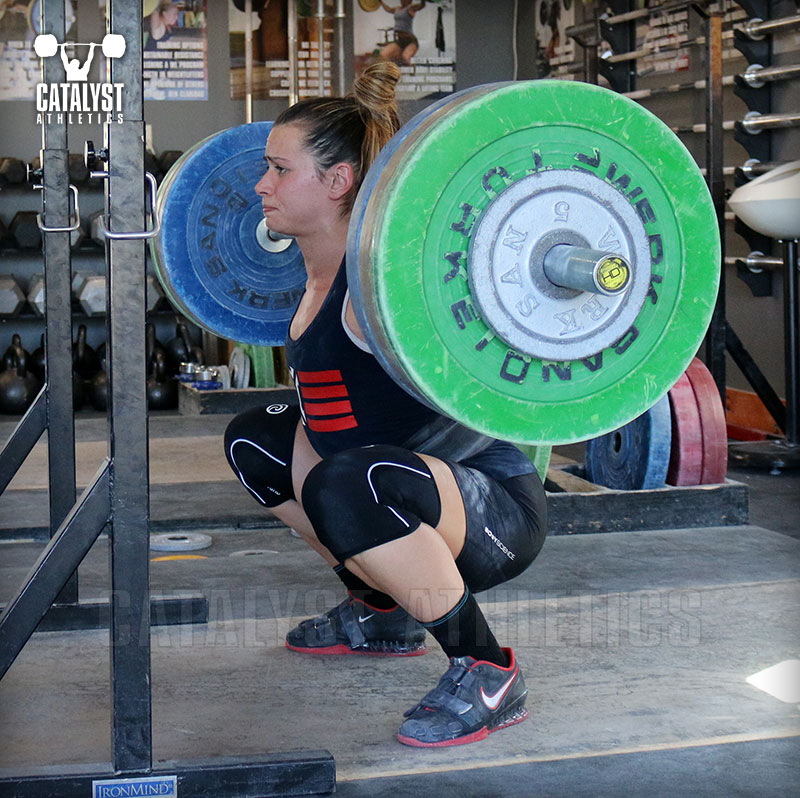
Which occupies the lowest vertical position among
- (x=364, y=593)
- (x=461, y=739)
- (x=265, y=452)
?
(x=461, y=739)

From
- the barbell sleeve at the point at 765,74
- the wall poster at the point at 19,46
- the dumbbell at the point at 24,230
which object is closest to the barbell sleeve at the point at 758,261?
the barbell sleeve at the point at 765,74

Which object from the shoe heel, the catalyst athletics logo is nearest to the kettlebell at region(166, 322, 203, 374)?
the shoe heel

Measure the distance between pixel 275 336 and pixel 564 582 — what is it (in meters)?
0.86

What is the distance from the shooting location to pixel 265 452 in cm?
212

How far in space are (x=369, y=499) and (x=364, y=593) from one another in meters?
0.54

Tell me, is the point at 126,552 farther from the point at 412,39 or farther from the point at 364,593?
the point at 412,39

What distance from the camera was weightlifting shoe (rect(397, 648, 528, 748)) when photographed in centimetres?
179

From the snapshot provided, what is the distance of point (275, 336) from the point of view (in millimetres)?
A: 2475

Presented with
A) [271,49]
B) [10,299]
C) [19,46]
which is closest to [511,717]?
[10,299]

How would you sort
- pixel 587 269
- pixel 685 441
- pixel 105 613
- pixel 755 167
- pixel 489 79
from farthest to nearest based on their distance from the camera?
pixel 489 79 → pixel 755 167 → pixel 685 441 → pixel 105 613 → pixel 587 269

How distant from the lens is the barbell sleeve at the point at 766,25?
4371 millimetres

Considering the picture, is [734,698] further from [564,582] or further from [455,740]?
[564,582]

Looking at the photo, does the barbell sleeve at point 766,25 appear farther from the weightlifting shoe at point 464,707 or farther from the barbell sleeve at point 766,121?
the weightlifting shoe at point 464,707

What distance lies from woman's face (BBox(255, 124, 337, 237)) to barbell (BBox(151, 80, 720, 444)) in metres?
0.39
